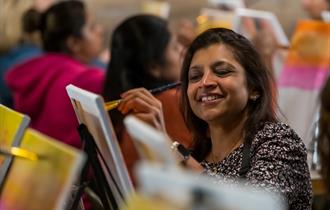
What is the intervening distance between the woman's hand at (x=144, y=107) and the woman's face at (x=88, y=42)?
6.36 feet

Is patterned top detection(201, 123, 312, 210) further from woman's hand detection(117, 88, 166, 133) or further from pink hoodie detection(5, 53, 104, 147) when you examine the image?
pink hoodie detection(5, 53, 104, 147)

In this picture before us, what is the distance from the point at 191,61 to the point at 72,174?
754 millimetres

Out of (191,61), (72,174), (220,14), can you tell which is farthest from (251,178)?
(220,14)

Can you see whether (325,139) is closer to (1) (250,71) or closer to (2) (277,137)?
(2) (277,137)

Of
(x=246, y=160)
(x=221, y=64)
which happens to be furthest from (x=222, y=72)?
(x=246, y=160)

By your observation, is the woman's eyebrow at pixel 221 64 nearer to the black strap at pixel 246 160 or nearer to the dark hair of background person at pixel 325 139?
the black strap at pixel 246 160

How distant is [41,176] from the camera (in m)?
1.64

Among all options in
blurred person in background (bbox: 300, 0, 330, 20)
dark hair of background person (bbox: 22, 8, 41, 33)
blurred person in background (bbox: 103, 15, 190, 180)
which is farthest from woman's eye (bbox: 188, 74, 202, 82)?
dark hair of background person (bbox: 22, 8, 41, 33)

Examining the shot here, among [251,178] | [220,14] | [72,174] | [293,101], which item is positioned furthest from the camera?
[220,14]

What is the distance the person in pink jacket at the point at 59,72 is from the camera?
12.0 ft

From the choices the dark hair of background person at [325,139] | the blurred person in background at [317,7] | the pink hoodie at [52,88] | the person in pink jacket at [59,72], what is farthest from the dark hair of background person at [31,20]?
the dark hair of background person at [325,139]

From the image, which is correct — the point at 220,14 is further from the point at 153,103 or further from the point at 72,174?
the point at 72,174

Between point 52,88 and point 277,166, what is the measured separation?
1991mm

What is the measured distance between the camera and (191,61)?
86.9 inches
